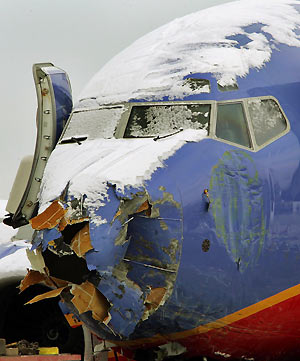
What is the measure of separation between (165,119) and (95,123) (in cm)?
91

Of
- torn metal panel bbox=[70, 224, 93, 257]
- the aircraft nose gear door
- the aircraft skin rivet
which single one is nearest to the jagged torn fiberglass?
torn metal panel bbox=[70, 224, 93, 257]

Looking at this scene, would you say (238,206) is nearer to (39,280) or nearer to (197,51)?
(197,51)

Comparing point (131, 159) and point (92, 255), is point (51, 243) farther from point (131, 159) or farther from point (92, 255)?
point (131, 159)

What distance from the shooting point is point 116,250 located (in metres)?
7.29

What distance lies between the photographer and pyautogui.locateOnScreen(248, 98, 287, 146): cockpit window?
803 centimetres


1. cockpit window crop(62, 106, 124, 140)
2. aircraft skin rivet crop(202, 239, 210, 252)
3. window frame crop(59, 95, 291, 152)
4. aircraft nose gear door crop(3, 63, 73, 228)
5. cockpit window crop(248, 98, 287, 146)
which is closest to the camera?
aircraft skin rivet crop(202, 239, 210, 252)

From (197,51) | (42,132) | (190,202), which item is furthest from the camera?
(42,132)

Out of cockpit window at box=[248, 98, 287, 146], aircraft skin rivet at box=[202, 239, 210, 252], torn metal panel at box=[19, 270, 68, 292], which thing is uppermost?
cockpit window at box=[248, 98, 287, 146]

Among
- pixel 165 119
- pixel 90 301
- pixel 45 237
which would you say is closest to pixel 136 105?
pixel 165 119

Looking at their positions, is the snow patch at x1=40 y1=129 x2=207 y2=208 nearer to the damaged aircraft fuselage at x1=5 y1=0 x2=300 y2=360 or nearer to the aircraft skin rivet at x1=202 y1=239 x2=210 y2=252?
the damaged aircraft fuselage at x1=5 y1=0 x2=300 y2=360

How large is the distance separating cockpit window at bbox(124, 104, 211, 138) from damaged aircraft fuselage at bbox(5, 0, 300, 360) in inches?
0.5

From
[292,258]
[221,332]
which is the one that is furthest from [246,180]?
[221,332]

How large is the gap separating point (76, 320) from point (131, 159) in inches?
72.2

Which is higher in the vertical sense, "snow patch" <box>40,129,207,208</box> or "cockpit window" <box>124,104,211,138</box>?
"cockpit window" <box>124,104,211,138</box>
